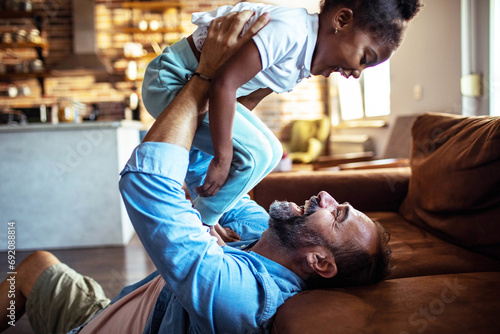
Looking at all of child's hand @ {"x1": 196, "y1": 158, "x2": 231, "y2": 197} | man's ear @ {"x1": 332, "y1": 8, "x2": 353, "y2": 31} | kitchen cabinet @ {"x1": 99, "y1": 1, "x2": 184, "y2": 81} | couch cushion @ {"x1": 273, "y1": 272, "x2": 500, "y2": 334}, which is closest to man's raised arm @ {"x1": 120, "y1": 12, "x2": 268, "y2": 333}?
couch cushion @ {"x1": 273, "y1": 272, "x2": 500, "y2": 334}

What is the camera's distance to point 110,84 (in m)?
6.80

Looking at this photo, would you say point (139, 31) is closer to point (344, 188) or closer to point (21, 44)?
point (21, 44)

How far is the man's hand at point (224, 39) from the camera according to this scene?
1.06 m

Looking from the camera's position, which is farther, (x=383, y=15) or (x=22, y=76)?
(x=22, y=76)

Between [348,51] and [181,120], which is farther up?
[348,51]

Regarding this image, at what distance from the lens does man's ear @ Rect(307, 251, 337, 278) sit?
1036mm

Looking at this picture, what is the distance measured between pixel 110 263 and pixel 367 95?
4.13 meters

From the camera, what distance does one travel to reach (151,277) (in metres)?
1.29

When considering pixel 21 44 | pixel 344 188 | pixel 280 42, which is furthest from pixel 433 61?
pixel 21 44

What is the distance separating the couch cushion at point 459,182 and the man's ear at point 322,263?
2.23 feet

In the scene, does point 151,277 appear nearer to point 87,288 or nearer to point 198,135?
point 87,288

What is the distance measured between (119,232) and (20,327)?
1447mm

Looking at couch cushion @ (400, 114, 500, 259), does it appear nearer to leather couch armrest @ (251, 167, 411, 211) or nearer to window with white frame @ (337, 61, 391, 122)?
leather couch armrest @ (251, 167, 411, 211)

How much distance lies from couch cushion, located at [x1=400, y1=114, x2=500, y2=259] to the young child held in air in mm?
529
